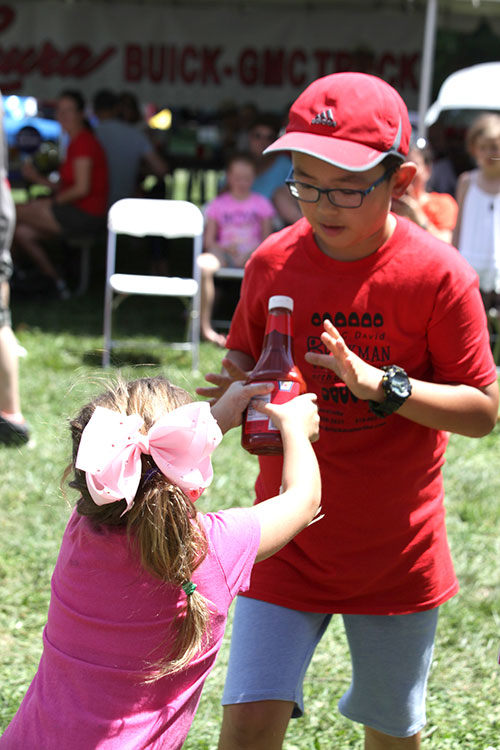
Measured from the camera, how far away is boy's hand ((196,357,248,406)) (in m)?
2.14

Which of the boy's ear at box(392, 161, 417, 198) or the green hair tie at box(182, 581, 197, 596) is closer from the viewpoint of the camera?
the green hair tie at box(182, 581, 197, 596)

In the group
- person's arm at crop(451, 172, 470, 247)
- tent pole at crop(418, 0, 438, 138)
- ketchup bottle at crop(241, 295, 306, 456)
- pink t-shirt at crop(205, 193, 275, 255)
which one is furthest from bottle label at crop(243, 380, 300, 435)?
tent pole at crop(418, 0, 438, 138)

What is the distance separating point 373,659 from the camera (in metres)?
2.13

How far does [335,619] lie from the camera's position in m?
3.67

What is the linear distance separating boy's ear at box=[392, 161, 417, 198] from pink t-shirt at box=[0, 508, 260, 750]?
0.96m

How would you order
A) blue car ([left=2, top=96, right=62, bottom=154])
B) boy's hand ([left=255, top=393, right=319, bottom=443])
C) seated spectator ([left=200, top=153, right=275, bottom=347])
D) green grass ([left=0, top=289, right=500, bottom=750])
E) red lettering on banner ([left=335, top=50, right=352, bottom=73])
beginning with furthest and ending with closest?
blue car ([left=2, top=96, right=62, bottom=154])
red lettering on banner ([left=335, top=50, right=352, bottom=73])
seated spectator ([left=200, top=153, right=275, bottom=347])
green grass ([left=0, top=289, right=500, bottom=750])
boy's hand ([left=255, top=393, right=319, bottom=443])

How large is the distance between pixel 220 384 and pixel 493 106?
9250 millimetres

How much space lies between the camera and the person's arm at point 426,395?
6.27 feet

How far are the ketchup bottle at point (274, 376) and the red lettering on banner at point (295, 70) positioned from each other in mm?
11114

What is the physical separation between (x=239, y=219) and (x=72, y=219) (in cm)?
225

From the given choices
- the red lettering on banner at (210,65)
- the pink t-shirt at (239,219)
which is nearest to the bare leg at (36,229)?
the pink t-shirt at (239,219)

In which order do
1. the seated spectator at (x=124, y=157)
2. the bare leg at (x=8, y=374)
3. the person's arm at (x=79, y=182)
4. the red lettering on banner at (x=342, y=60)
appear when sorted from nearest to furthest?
1. the bare leg at (x=8, y=374)
2. the person's arm at (x=79, y=182)
3. the seated spectator at (x=124, y=157)
4. the red lettering on banner at (x=342, y=60)

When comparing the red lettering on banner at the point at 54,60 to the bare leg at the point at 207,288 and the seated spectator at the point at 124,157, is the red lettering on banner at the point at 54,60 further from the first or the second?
the bare leg at the point at 207,288

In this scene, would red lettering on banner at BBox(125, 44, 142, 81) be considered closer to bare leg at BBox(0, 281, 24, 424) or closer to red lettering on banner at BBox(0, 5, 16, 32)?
red lettering on banner at BBox(0, 5, 16, 32)
